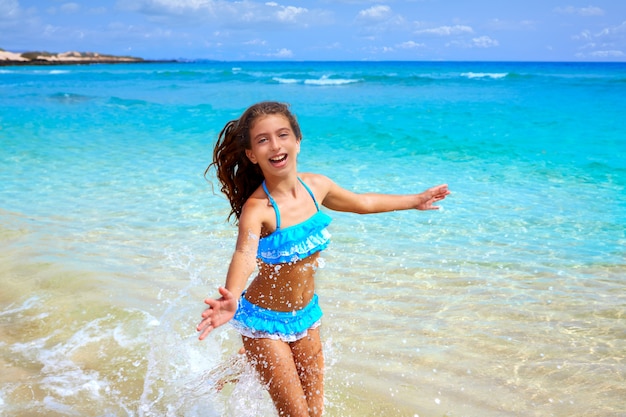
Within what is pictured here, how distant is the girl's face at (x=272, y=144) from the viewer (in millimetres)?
2852

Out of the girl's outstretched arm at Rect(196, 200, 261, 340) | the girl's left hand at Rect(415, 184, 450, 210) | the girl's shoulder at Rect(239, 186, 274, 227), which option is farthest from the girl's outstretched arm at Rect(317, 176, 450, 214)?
the girl's outstretched arm at Rect(196, 200, 261, 340)

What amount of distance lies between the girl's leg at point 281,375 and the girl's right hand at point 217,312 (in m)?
0.48

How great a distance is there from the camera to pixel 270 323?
282 cm

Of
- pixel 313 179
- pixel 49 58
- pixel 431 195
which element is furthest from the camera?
pixel 49 58

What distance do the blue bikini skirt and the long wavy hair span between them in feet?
1.51

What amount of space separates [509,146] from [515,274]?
8812 mm

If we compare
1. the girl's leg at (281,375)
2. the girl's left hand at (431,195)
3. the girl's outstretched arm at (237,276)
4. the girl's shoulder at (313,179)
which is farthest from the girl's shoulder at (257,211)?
the girl's left hand at (431,195)

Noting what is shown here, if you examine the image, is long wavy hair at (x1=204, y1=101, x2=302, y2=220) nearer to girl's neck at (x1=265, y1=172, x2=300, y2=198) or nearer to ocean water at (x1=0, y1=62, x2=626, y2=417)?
girl's neck at (x1=265, y1=172, x2=300, y2=198)

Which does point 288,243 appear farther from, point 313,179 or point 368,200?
point 368,200

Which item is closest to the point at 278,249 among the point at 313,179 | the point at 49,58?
the point at 313,179

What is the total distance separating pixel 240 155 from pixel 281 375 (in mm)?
1050

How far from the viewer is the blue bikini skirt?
281cm

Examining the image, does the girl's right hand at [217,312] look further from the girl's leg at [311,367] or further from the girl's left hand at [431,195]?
the girl's left hand at [431,195]

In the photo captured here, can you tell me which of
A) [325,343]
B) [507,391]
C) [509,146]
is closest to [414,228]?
[325,343]
